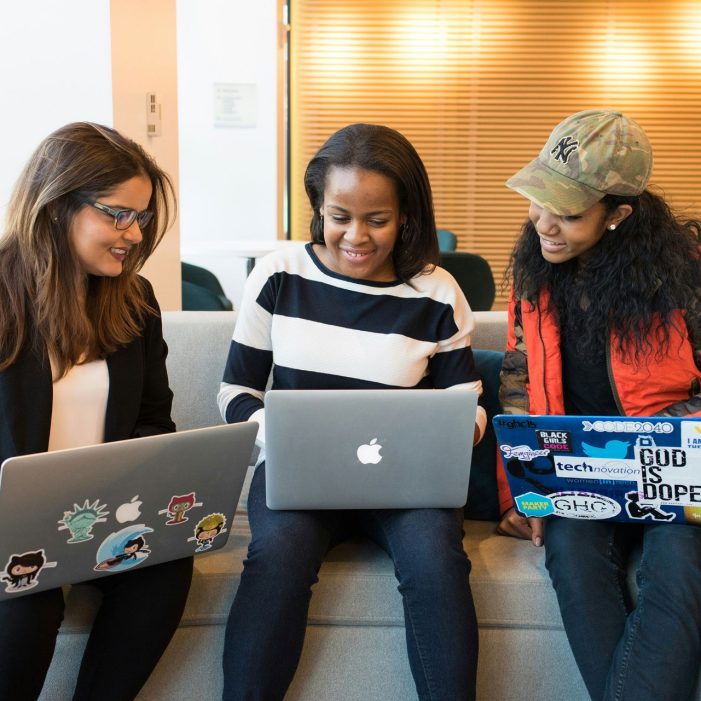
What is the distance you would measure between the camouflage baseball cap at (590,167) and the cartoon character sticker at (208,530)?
2.78 ft

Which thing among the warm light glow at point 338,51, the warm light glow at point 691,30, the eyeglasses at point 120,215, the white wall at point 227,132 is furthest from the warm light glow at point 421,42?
the eyeglasses at point 120,215

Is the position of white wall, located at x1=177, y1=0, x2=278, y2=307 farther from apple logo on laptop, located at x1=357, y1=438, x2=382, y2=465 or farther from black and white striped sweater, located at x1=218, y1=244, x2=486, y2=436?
apple logo on laptop, located at x1=357, y1=438, x2=382, y2=465

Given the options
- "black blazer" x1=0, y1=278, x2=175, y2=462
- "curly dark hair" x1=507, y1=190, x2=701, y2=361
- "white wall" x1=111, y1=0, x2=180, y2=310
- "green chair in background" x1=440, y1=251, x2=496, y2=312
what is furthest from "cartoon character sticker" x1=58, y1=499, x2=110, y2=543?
"green chair in background" x1=440, y1=251, x2=496, y2=312

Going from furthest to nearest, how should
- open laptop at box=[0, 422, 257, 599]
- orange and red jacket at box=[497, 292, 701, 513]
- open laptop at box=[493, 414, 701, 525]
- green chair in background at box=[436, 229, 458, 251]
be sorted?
green chair in background at box=[436, 229, 458, 251] < orange and red jacket at box=[497, 292, 701, 513] < open laptop at box=[493, 414, 701, 525] < open laptop at box=[0, 422, 257, 599]

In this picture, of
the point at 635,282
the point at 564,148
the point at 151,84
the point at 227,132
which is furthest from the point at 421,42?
the point at 635,282

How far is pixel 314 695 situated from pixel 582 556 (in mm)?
551

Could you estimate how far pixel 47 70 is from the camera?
8.29ft

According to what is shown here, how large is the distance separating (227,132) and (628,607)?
463 centimetres

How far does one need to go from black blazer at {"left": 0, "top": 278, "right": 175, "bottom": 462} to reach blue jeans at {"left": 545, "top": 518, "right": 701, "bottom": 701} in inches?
32.2

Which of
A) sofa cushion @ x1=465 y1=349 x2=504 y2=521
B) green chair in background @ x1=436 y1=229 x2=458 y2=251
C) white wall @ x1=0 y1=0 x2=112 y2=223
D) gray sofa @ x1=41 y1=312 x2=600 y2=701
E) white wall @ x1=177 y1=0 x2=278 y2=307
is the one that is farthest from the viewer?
white wall @ x1=177 y1=0 x2=278 y2=307

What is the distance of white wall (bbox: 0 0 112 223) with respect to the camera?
249cm

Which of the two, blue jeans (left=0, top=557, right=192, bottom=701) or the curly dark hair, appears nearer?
blue jeans (left=0, top=557, right=192, bottom=701)

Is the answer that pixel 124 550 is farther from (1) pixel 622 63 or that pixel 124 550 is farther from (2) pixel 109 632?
(1) pixel 622 63

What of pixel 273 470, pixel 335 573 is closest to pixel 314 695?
pixel 335 573
